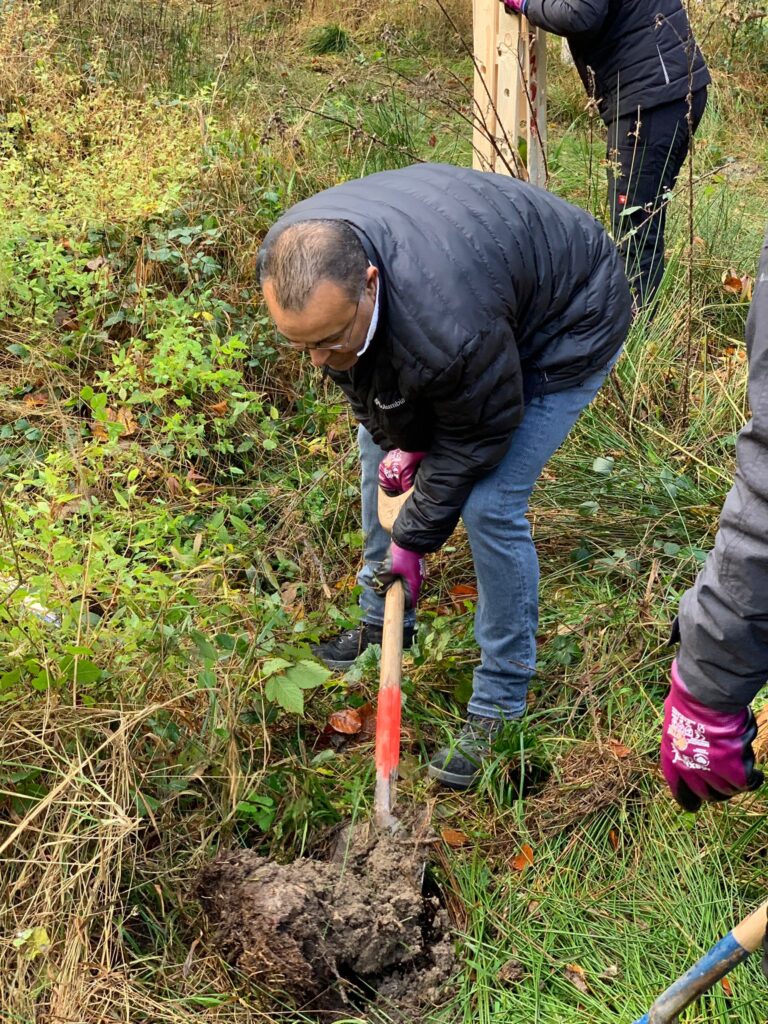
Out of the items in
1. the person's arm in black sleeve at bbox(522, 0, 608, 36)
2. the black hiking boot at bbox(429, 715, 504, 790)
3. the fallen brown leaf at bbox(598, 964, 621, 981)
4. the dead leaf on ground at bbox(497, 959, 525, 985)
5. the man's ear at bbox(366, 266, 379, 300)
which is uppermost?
the person's arm in black sleeve at bbox(522, 0, 608, 36)

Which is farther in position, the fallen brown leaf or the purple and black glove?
the purple and black glove

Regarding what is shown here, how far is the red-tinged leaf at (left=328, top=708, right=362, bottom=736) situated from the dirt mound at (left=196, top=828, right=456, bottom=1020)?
1.74ft

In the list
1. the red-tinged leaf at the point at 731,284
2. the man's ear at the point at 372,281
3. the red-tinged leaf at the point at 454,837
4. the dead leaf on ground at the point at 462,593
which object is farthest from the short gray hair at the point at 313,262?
the red-tinged leaf at the point at 731,284

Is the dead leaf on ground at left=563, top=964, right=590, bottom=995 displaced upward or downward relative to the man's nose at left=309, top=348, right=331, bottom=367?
downward

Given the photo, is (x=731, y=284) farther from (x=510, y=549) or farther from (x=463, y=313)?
(x=463, y=313)

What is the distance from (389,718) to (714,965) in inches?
39.2

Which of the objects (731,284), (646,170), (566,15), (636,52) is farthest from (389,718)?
(731,284)

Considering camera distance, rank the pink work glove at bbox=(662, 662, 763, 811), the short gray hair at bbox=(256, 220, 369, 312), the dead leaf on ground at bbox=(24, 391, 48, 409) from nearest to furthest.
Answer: the pink work glove at bbox=(662, 662, 763, 811) < the short gray hair at bbox=(256, 220, 369, 312) < the dead leaf on ground at bbox=(24, 391, 48, 409)

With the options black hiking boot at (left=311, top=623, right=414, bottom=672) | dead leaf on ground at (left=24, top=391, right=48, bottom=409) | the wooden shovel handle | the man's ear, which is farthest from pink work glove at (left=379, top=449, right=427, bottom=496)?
dead leaf on ground at (left=24, top=391, right=48, bottom=409)

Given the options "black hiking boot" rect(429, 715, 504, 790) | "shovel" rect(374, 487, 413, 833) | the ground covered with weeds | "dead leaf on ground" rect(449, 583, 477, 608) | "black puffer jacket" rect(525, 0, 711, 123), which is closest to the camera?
the ground covered with weeds

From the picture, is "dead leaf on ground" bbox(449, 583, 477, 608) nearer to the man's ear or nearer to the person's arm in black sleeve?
the man's ear

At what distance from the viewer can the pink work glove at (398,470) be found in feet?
9.27

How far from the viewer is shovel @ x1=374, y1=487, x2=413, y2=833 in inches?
98.7

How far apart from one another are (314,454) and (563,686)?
1558 mm
